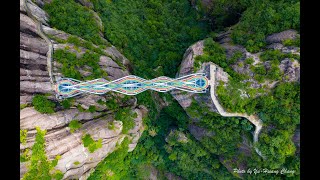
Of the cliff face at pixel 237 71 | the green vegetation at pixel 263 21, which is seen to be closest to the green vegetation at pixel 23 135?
the cliff face at pixel 237 71

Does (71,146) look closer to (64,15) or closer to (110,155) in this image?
(110,155)

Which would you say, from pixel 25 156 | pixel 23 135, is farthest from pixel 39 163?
pixel 23 135

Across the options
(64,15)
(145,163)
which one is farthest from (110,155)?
(64,15)

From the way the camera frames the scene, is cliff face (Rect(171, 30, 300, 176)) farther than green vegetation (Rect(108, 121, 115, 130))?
No

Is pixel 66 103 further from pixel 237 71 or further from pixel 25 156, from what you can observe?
pixel 237 71

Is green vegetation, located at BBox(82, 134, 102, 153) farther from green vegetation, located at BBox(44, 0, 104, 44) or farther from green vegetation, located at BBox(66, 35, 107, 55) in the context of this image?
green vegetation, located at BBox(44, 0, 104, 44)

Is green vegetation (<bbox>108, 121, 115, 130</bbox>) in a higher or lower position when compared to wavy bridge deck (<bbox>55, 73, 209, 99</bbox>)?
lower

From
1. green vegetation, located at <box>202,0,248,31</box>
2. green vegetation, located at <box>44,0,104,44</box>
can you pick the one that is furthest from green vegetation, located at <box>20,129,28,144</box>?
green vegetation, located at <box>202,0,248,31</box>
